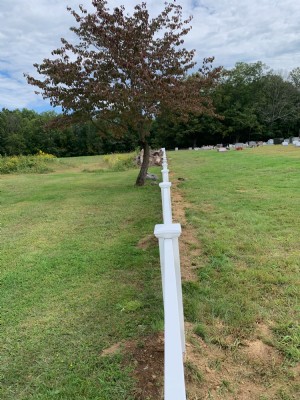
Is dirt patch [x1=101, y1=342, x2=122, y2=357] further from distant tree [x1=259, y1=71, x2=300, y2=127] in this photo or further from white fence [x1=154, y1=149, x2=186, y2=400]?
distant tree [x1=259, y1=71, x2=300, y2=127]

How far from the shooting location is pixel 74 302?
10.4 feet

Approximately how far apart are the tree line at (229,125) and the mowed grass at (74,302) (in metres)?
36.3

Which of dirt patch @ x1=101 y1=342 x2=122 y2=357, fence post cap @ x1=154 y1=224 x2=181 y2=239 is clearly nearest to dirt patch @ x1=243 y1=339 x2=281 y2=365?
dirt patch @ x1=101 y1=342 x2=122 y2=357

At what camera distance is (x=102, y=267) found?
400 centimetres

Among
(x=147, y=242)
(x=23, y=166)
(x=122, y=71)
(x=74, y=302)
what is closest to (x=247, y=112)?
(x=23, y=166)

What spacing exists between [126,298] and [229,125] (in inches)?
1706

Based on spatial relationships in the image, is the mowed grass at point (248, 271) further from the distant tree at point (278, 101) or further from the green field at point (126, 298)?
the distant tree at point (278, 101)

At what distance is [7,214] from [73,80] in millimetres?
4211

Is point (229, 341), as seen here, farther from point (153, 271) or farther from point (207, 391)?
point (153, 271)

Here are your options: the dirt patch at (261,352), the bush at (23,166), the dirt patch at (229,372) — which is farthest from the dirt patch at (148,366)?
the bush at (23,166)

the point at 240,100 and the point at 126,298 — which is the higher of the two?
the point at 240,100

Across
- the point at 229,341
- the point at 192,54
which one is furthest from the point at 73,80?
the point at 229,341

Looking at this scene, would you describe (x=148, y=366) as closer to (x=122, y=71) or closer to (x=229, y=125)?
(x=122, y=71)

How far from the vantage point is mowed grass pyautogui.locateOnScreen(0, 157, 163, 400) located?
2162 millimetres
